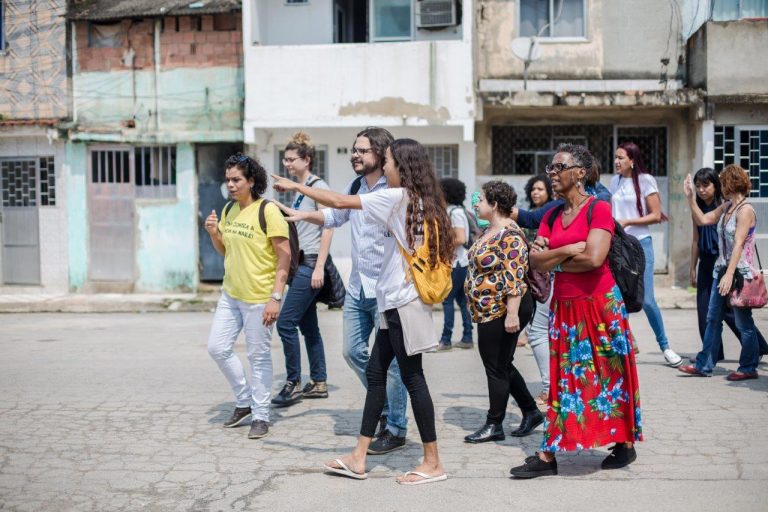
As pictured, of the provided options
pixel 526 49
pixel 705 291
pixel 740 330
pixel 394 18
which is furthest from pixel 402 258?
pixel 394 18

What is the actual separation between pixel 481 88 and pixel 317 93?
3.12 meters

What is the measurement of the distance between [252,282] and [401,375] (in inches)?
62.7

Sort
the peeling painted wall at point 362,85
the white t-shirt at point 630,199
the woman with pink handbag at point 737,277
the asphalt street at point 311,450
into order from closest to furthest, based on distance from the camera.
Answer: the asphalt street at point 311,450, the woman with pink handbag at point 737,277, the white t-shirt at point 630,199, the peeling painted wall at point 362,85

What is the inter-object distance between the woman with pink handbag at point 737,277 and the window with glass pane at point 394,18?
11176 mm

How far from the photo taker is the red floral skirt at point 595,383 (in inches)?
211

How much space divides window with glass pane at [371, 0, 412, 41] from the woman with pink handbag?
36.7ft

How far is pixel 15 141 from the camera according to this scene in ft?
62.1

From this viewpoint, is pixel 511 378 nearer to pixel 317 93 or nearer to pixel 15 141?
pixel 317 93

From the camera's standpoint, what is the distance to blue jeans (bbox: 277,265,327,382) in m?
7.56

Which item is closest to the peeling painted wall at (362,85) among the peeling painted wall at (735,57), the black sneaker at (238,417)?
the peeling painted wall at (735,57)

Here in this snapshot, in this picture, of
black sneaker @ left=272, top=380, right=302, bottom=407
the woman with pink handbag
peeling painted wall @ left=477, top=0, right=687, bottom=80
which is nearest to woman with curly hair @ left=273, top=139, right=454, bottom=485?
black sneaker @ left=272, top=380, right=302, bottom=407

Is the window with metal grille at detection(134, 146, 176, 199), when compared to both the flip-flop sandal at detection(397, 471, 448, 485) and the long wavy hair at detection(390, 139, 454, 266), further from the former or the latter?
the flip-flop sandal at detection(397, 471, 448, 485)

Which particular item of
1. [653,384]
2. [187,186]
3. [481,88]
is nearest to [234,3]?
[187,186]

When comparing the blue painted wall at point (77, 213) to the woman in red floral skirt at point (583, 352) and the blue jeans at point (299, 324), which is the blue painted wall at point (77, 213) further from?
the woman in red floral skirt at point (583, 352)
